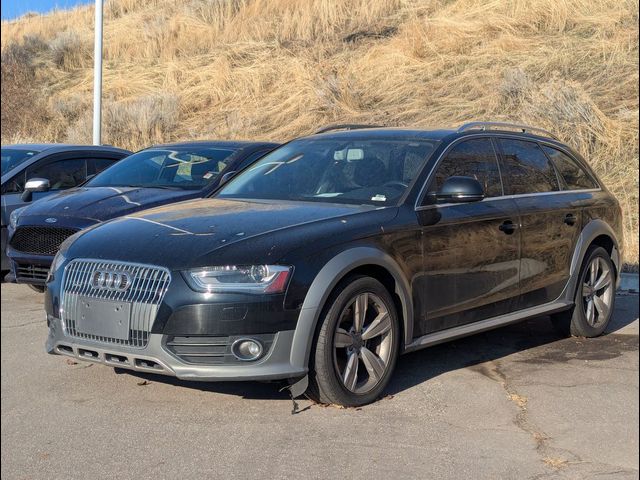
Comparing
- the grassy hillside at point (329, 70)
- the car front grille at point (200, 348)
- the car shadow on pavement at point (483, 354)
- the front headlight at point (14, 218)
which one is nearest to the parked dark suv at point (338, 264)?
the car front grille at point (200, 348)

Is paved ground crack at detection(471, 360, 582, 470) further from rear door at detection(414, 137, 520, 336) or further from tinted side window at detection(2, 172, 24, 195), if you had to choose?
tinted side window at detection(2, 172, 24, 195)

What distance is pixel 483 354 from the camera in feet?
22.6

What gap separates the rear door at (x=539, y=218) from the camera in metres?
6.64

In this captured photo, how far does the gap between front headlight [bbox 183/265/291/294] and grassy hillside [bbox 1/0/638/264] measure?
30.3 feet

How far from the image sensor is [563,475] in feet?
14.5

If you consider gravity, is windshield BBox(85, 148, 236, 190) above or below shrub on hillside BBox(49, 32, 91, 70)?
below

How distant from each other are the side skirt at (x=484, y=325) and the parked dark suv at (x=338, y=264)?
0.06 feet

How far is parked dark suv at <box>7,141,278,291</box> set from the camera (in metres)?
8.23

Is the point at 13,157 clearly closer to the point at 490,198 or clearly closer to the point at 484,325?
the point at 490,198

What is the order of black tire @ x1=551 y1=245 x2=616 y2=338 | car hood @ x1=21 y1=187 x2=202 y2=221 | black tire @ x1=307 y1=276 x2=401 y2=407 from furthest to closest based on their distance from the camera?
car hood @ x1=21 y1=187 x2=202 y2=221 → black tire @ x1=551 y1=245 x2=616 y2=338 → black tire @ x1=307 y1=276 x2=401 y2=407

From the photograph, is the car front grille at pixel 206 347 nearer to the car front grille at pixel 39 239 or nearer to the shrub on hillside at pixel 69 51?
the car front grille at pixel 39 239

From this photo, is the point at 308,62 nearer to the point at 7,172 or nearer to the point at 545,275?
the point at 7,172

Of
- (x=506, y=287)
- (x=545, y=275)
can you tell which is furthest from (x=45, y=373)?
(x=545, y=275)

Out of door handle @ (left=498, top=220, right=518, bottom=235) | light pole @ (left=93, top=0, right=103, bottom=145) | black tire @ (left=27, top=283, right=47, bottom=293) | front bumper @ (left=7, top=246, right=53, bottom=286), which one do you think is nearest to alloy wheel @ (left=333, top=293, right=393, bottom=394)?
door handle @ (left=498, top=220, right=518, bottom=235)
